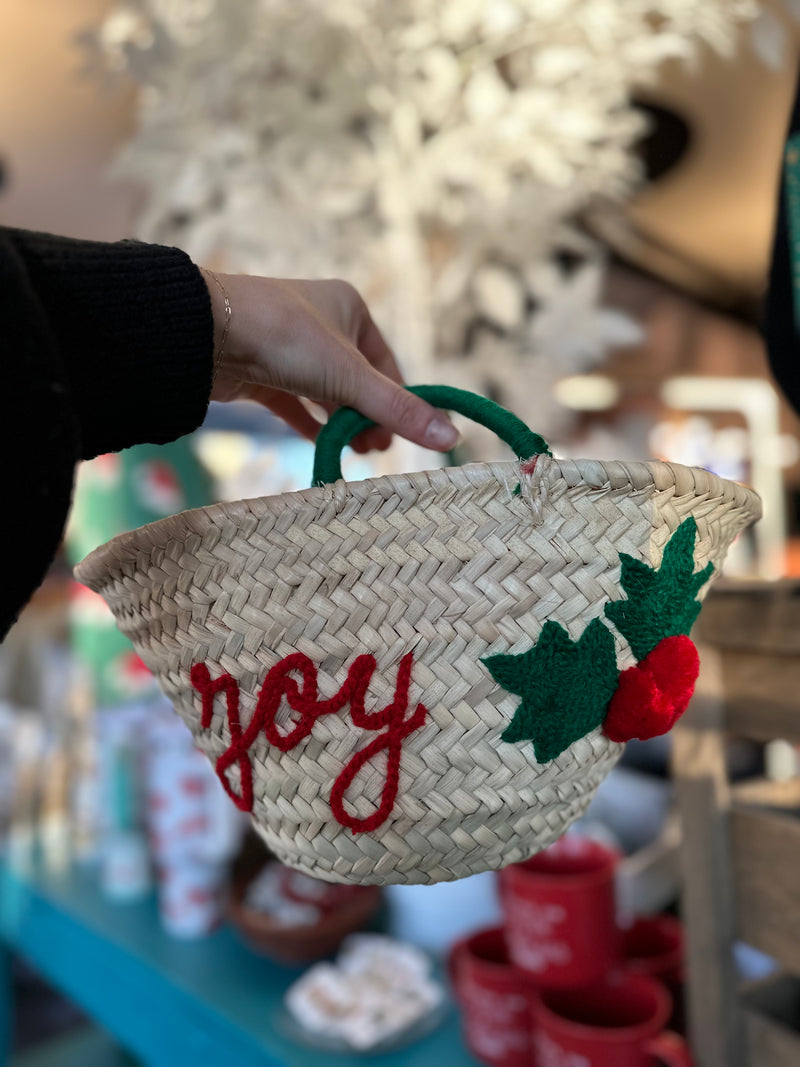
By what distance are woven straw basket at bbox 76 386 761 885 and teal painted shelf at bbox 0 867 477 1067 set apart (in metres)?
0.59

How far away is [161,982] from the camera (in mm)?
996

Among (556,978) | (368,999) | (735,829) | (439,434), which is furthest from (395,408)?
(368,999)

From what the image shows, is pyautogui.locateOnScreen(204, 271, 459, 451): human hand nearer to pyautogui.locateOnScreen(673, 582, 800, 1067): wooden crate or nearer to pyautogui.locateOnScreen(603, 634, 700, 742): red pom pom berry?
pyautogui.locateOnScreen(603, 634, 700, 742): red pom pom berry

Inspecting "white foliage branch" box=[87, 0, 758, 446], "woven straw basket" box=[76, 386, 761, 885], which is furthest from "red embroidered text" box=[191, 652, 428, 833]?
"white foliage branch" box=[87, 0, 758, 446]

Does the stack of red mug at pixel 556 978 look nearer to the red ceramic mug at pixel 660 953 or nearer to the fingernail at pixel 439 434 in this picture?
the red ceramic mug at pixel 660 953

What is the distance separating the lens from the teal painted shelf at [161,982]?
847 millimetres

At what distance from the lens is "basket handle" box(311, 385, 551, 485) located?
355 mm

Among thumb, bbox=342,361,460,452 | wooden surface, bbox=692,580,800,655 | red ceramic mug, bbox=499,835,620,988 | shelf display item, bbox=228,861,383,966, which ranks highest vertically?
thumb, bbox=342,361,460,452

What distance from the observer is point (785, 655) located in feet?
2.10

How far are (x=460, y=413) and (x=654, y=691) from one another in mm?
161

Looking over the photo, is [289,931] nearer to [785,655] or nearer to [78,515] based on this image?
[785,655]

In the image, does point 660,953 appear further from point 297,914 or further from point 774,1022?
point 297,914

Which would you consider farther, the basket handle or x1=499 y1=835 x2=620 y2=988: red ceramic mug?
x1=499 y1=835 x2=620 y2=988: red ceramic mug

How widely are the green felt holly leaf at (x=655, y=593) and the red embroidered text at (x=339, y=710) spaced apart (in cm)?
10
